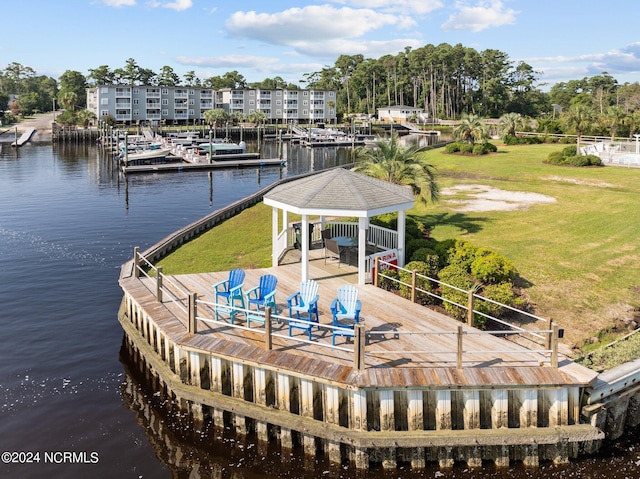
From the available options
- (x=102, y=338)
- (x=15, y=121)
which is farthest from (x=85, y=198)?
(x=15, y=121)

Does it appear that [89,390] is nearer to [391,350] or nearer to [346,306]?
[346,306]

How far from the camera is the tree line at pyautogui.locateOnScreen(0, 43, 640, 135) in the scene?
13600cm

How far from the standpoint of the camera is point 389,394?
36.9 ft

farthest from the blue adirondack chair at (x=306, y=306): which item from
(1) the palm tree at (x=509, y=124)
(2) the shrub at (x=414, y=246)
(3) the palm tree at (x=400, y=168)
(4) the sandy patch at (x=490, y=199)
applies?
(1) the palm tree at (x=509, y=124)

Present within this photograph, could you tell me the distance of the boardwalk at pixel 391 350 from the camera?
11.5 meters

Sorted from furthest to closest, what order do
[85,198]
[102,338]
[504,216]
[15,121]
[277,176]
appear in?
[15,121] → [277,176] → [85,198] → [504,216] → [102,338]

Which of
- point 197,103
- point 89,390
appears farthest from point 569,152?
point 197,103

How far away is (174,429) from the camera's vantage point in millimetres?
12984

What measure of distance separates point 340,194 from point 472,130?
46.1m

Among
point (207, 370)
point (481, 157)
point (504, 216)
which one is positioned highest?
point (481, 157)

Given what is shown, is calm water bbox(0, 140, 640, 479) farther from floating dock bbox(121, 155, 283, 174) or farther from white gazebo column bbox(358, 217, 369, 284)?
floating dock bbox(121, 155, 283, 174)

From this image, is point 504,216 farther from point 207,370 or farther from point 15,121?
point 15,121

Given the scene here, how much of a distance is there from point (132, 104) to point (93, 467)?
382 feet

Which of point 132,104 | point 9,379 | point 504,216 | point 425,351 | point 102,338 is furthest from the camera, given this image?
point 132,104
